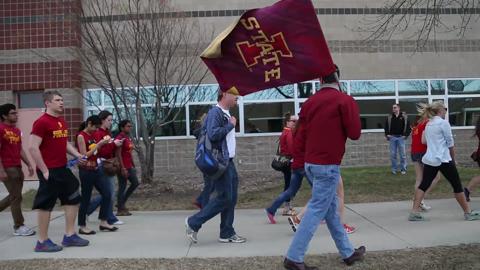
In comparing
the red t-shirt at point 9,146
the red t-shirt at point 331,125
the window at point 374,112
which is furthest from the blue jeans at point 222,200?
the window at point 374,112

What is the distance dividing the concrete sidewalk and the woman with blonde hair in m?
0.25

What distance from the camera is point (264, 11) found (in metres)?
5.24

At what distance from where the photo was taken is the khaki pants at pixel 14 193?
7.58 metres

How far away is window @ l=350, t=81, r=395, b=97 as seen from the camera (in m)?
16.0

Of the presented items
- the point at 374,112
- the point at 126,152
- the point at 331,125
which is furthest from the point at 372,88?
the point at 331,125

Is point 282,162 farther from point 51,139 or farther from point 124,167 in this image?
point 51,139

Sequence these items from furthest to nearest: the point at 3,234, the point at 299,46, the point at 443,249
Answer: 1. the point at 3,234
2. the point at 443,249
3. the point at 299,46

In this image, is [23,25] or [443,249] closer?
[443,249]

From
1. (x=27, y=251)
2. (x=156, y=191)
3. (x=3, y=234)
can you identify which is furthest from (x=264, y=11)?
(x=156, y=191)

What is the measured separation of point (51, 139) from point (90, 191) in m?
1.44

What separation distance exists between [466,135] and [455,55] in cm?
250

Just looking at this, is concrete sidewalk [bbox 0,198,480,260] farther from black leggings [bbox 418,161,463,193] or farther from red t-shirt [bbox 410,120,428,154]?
red t-shirt [bbox 410,120,428,154]

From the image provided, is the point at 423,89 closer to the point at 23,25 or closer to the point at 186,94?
the point at 186,94

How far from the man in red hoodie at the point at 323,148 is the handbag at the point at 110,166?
364 cm
